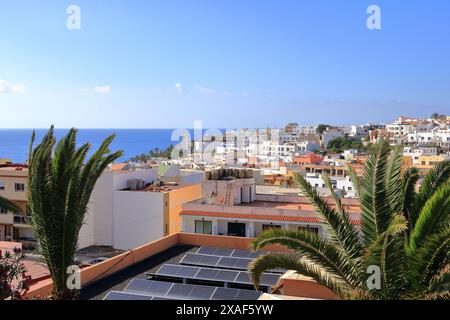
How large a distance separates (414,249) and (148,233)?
73.9ft

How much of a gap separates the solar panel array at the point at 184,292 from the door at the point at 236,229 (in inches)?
415

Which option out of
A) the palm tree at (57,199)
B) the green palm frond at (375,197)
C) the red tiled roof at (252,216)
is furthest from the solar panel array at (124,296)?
the red tiled roof at (252,216)

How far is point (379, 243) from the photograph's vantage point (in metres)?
5.12

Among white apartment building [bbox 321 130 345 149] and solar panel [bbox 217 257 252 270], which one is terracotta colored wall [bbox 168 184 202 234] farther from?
white apartment building [bbox 321 130 345 149]

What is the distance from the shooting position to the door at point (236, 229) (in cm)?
2073

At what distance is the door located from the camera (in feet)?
68.0

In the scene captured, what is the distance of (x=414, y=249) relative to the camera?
5.28 meters

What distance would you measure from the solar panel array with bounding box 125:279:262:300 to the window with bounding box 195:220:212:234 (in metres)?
10.9

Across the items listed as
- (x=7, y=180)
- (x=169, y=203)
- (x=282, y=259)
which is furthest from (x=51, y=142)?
(x=7, y=180)

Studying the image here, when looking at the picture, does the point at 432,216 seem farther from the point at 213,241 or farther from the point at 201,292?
the point at 213,241

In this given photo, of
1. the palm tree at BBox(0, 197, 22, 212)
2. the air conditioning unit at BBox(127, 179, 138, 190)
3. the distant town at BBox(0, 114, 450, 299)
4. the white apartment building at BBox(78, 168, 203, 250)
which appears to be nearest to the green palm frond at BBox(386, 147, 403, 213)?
the distant town at BBox(0, 114, 450, 299)

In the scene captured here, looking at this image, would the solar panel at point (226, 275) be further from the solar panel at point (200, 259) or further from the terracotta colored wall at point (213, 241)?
the terracotta colored wall at point (213, 241)

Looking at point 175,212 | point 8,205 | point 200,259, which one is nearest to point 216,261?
point 200,259
